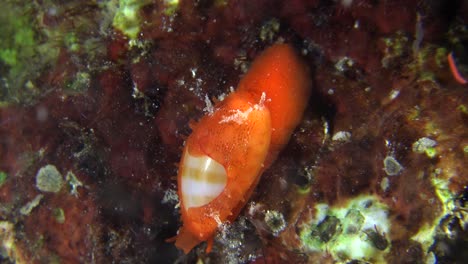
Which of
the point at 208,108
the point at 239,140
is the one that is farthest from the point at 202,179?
the point at 208,108

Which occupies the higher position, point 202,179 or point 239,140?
point 239,140

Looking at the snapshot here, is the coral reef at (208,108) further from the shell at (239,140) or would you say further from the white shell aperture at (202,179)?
the white shell aperture at (202,179)

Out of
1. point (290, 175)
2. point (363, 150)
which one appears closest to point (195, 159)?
point (290, 175)

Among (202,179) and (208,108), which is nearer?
(202,179)

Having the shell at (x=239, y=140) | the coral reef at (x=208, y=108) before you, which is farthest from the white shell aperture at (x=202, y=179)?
the coral reef at (x=208, y=108)

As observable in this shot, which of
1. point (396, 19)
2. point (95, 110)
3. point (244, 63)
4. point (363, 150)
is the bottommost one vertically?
point (95, 110)

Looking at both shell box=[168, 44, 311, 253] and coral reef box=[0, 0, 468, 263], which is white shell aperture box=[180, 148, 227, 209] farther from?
coral reef box=[0, 0, 468, 263]

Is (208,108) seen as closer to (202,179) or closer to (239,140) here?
(239,140)

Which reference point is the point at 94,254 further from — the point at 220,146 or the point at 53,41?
the point at 53,41
